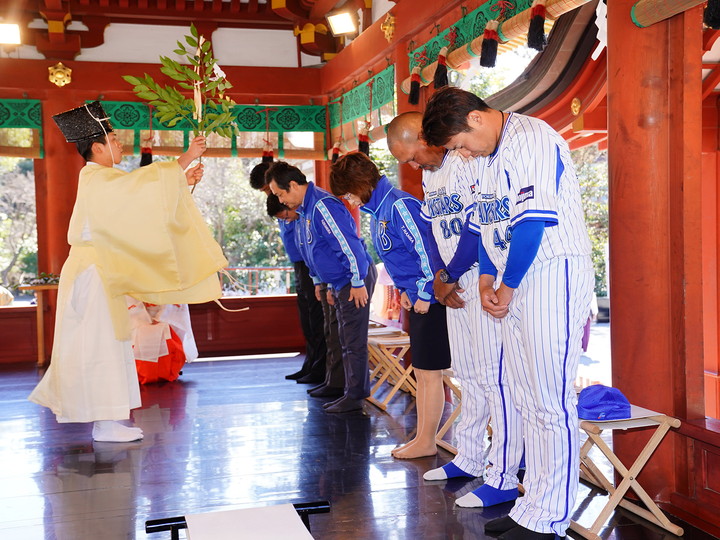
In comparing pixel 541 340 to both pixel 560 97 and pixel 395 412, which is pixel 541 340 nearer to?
pixel 395 412

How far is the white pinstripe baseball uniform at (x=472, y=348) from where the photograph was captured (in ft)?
9.16

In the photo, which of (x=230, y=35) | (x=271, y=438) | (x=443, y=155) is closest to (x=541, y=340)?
(x=443, y=155)

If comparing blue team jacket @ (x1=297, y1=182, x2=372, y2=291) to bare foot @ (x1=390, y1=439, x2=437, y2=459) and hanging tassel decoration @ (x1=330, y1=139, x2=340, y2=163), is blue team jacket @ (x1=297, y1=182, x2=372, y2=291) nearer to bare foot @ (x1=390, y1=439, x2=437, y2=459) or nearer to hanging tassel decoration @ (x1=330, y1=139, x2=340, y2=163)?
bare foot @ (x1=390, y1=439, x2=437, y2=459)

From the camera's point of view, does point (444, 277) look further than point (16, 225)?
No

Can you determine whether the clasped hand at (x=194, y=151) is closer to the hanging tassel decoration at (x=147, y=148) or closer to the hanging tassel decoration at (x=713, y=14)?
the hanging tassel decoration at (x=713, y=14)

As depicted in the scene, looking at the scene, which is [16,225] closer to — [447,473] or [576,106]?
[576,106]

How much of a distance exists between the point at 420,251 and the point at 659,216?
0.98 metres

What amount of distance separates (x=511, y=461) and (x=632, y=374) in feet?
1.90

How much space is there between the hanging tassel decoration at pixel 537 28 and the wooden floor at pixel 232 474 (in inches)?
73.6

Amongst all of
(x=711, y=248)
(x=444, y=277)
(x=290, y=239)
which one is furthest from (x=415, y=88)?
(x=711, y=248)

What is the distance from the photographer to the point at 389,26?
5.35 meters

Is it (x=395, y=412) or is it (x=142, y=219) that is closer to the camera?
(x=142, y=219)

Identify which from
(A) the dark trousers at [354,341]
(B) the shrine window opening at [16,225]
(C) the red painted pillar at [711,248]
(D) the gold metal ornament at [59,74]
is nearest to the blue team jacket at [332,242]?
(A) the dark trousers at [354,341]

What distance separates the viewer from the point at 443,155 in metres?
3.02
